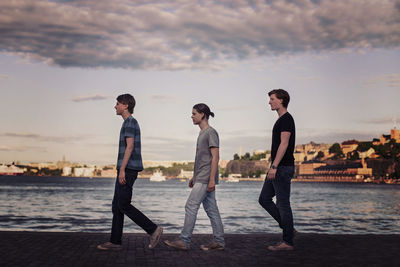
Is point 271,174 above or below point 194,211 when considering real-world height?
above

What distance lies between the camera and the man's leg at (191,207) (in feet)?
26.9

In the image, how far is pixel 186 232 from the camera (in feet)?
26.8

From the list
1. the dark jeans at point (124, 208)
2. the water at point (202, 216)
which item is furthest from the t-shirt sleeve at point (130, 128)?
the water at point (202, 216)

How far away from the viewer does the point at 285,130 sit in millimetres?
8344

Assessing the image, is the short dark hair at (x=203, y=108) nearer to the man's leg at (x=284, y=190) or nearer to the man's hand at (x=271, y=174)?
the man's hand at (x=271, y=174)

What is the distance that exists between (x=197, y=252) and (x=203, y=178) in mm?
1077

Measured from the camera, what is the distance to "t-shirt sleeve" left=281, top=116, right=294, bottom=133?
835cm

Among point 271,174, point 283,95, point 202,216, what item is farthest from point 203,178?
point 202,216

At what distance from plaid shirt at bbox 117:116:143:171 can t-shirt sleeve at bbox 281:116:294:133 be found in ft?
7.13

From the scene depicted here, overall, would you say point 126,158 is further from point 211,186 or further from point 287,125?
point 287,125

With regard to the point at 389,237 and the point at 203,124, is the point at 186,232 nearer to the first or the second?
the point at 203,124

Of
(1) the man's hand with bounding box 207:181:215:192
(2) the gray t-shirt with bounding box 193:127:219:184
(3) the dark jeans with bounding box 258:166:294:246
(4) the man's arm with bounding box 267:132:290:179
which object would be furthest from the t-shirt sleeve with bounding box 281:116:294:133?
(1) the man's hand with bounding box 207:181:215:192

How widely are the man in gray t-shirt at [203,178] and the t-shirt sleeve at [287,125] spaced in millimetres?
1024

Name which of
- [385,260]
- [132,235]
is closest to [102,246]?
[132,235]
